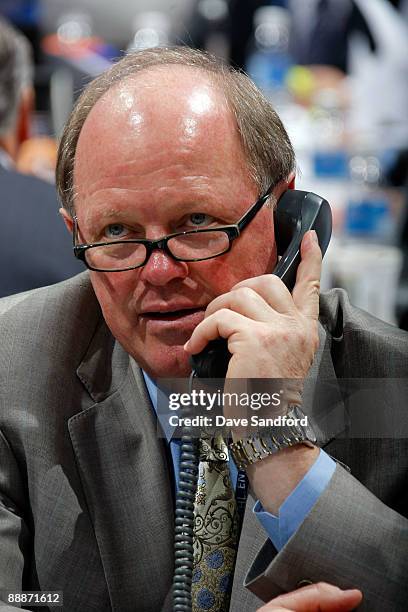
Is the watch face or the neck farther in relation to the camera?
the neck

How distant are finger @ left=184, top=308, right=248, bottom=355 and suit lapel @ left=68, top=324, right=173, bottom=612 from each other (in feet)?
0.76

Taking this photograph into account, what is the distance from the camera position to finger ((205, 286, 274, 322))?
110cm

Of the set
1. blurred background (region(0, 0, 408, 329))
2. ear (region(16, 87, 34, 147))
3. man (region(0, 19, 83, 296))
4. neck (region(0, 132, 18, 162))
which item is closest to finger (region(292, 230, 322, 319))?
man (region(0, 19, 83, 296))

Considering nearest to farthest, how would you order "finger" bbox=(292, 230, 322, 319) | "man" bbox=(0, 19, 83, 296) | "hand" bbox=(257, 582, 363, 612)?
"hand" bbox=(257, 582, 363, 612) < "finger" bbox=(292, 230, 322, 319) < "man" bbox=(0, 19, 83, 296)

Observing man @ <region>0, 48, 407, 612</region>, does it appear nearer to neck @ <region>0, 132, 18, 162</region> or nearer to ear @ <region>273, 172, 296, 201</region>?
ear @ <region>273, 172, 296, 201</region>

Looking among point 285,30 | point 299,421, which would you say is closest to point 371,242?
point 285,30

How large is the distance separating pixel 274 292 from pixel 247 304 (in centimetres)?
4

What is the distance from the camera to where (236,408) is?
1086 mm

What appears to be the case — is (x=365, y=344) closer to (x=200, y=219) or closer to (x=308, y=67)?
(x=200, y=219)

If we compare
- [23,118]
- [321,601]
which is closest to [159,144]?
[321,601]

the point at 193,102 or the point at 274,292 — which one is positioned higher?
the point at 193,102

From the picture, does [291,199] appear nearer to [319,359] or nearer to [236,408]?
[319,359]

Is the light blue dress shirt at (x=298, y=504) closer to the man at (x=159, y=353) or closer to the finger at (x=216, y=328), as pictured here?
the man at (x=159, y=353)

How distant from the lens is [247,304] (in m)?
1.10
